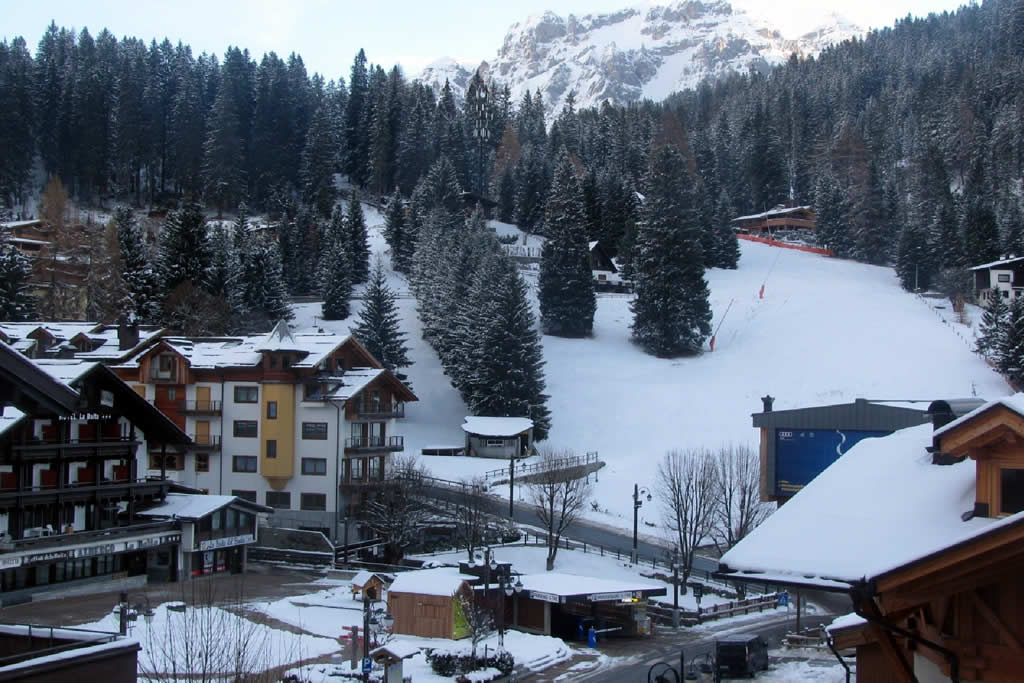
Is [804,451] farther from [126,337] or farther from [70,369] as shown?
[126,337]

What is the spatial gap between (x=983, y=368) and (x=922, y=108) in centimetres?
8750

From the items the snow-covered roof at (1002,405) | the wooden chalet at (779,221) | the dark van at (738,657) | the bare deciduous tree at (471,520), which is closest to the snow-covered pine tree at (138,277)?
the bare deciduous tree at (471,520)

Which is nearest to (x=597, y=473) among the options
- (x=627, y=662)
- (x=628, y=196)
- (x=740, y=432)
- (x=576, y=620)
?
(x=740, y=432)

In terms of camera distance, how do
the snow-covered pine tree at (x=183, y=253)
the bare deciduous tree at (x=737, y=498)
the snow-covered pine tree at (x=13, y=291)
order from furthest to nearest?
the snow-covered pine tree at (x=183, y=253) → the snow-covered pine tree at (x=13, y=291) → the bare deciduous tree at (x=737, y=498)

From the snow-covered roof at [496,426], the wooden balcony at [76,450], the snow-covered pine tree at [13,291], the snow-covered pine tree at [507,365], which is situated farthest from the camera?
the snow-covered pine tree at [13,291]

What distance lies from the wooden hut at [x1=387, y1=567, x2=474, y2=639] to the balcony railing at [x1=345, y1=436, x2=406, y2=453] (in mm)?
17195

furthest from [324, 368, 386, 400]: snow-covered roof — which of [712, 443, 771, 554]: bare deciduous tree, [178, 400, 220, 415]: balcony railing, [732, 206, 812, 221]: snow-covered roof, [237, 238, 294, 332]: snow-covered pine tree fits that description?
[732, 206, 812, 221]: snow-covered roof

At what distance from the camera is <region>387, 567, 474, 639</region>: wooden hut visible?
33656 millimetres

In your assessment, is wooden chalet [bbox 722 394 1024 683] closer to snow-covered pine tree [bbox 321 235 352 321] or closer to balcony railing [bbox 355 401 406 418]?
balcony railing [bbox 355 401 406 418]

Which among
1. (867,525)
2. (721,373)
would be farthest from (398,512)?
(867,525)

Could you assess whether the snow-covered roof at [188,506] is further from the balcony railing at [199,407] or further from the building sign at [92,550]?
the balcony railing at [199,407]

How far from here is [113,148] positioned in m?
118

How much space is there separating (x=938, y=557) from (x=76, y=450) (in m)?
39.3

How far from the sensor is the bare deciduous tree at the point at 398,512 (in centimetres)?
4584
